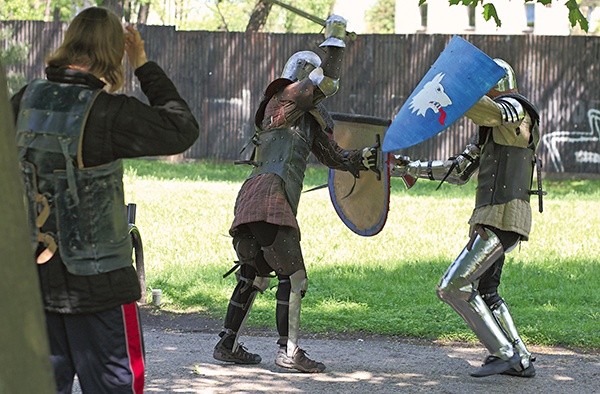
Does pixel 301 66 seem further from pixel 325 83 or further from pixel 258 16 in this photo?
pixel 258 16

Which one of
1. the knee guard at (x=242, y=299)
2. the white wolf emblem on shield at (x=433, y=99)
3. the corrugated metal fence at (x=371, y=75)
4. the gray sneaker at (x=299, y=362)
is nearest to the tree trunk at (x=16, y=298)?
the white wolf emblem on shield at (x=433, y=99)

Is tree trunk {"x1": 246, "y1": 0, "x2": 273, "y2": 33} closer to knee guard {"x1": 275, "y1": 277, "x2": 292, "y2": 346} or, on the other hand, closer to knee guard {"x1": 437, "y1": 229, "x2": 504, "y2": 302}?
knee guard {"x1": 275, "y1": 277, "x2": 292, "y2": 346}

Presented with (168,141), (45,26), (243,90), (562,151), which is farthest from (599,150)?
(168,141)

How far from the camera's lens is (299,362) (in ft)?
21.1

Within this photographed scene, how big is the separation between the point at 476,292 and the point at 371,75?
1323cm

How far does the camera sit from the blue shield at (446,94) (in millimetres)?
5988

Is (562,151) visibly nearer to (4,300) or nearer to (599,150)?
(599,150)

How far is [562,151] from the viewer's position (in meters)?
18.8

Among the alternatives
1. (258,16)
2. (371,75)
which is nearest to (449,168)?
(371,75)

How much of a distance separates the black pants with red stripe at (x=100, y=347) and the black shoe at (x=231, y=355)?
8.39 feet

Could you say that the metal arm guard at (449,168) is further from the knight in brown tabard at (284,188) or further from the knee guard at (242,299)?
the knee guard at (242,299)

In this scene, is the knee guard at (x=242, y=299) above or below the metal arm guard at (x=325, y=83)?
below

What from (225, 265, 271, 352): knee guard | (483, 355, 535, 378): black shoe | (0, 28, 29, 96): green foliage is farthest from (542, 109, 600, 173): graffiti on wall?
(225, 265, 271, 352): knee guard

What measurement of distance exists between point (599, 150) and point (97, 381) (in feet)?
50.8
